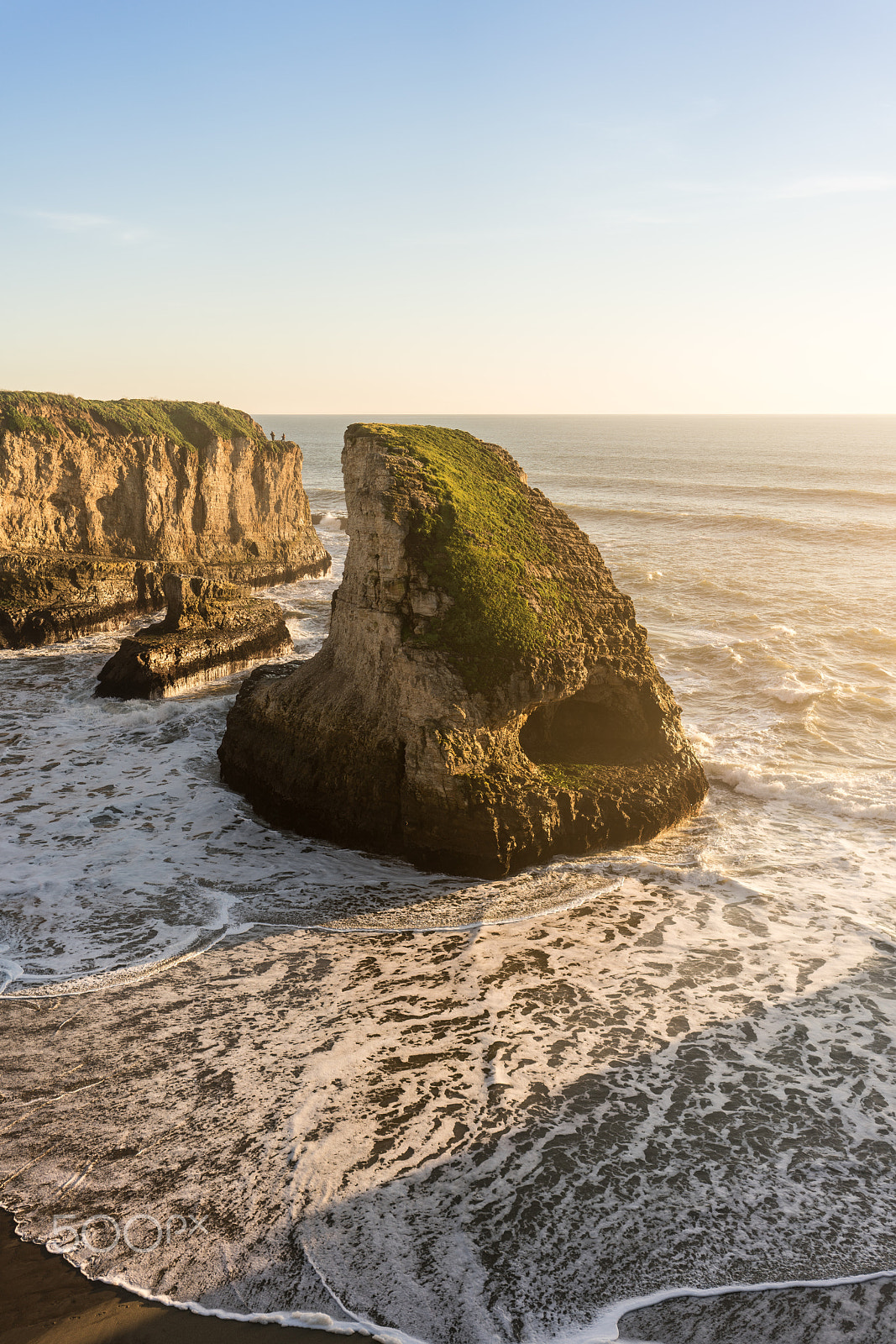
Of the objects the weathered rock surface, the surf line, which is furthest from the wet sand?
the weathered rock surface

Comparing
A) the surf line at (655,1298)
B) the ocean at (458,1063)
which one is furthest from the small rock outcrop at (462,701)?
the surf line at (655,1298)

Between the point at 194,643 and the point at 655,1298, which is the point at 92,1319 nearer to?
the point at 655,1298

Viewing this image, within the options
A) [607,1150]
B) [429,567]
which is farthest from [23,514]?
[607,1150]

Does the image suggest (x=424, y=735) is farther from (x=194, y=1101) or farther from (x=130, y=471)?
(x=130, y=471)

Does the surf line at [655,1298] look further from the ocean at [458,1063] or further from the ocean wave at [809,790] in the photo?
the ocean wave at [809,790]

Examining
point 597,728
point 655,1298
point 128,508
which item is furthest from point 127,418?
point 655,1298

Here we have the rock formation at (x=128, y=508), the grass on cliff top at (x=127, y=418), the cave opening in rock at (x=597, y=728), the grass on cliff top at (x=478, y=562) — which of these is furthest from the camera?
the grass on cliff top at (x=127, y=418)

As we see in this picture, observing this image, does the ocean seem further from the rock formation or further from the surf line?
the rock formation

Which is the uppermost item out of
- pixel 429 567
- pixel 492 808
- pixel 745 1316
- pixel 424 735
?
pixel 429 567
